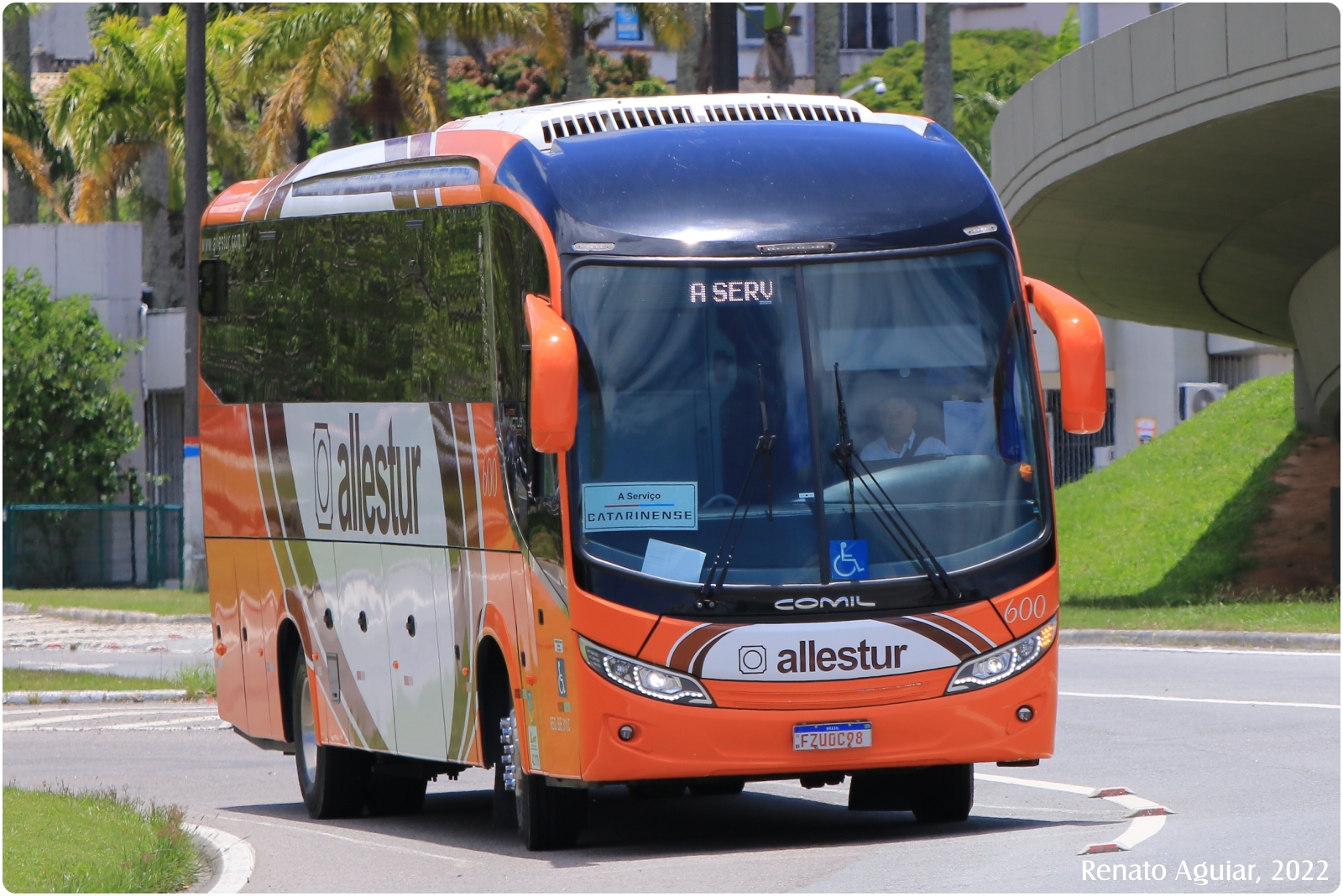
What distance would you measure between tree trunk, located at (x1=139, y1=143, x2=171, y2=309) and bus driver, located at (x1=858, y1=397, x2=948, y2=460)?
38667 mm

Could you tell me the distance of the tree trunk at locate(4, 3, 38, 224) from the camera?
2069 inches

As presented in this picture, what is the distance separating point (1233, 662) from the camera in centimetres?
2091

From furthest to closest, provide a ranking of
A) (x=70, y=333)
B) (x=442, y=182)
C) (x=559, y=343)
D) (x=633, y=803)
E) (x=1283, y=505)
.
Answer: (x=70, y=333) < (x=1283, y=505) < (x=633, y=803) < (x=442, y=182) < (x=559, y=343)

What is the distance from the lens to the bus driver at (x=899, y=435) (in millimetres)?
10281

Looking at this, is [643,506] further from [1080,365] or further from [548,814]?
[1080,365]

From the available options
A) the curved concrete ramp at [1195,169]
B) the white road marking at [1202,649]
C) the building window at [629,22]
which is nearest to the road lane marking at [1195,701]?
the white road marking at [1202,649]

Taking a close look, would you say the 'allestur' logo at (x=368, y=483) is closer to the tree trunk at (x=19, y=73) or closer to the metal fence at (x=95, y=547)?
the metal fence at (x=95, y=547)

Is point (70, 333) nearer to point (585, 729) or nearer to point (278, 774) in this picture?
point (278, 774)

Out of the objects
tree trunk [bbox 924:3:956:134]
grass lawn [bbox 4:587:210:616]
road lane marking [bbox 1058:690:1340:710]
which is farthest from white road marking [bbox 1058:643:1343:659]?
tree trunk [bbox 924:3:956:134]

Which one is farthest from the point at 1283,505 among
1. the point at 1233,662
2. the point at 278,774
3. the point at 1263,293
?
the point at 278,774

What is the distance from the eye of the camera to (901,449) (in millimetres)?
10305

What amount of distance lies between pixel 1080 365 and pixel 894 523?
1.16 metres

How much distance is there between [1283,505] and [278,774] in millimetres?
20856

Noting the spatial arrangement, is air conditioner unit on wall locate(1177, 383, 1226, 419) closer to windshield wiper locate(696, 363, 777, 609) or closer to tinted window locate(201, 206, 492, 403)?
tinted window locate(201, 206, 492, 403)
